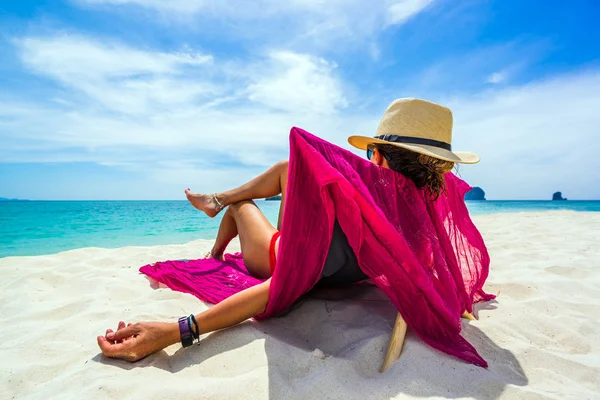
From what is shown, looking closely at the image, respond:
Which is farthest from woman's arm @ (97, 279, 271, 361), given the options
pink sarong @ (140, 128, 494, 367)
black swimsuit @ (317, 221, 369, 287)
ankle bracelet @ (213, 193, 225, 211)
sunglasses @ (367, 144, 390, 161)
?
ankle bracelet @ (213, 193, 225, 211)

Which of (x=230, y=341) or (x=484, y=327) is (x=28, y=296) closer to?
(x=230, y=341)

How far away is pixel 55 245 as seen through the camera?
320 inches

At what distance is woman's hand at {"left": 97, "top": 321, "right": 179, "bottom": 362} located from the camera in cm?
157

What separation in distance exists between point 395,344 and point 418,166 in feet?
2.98

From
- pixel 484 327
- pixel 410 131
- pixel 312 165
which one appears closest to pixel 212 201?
pixel 312 165

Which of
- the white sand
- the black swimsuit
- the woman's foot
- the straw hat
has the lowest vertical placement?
the white sand

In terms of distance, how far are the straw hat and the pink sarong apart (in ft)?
0.67

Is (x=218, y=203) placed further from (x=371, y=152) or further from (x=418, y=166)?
(x=418, y=166)

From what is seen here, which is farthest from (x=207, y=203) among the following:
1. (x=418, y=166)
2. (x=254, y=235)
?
(x=418, y=166)

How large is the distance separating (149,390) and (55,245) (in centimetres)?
856

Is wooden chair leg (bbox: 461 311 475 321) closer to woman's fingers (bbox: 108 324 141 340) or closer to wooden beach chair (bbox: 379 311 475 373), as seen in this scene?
wooden beach chair (bbox: 379 311 475 373)

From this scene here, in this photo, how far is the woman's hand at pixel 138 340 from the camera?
1569 millimetres

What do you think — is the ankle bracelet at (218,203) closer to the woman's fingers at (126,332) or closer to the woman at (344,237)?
Result: the woman at (344,237)

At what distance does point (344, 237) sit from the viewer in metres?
1.89
